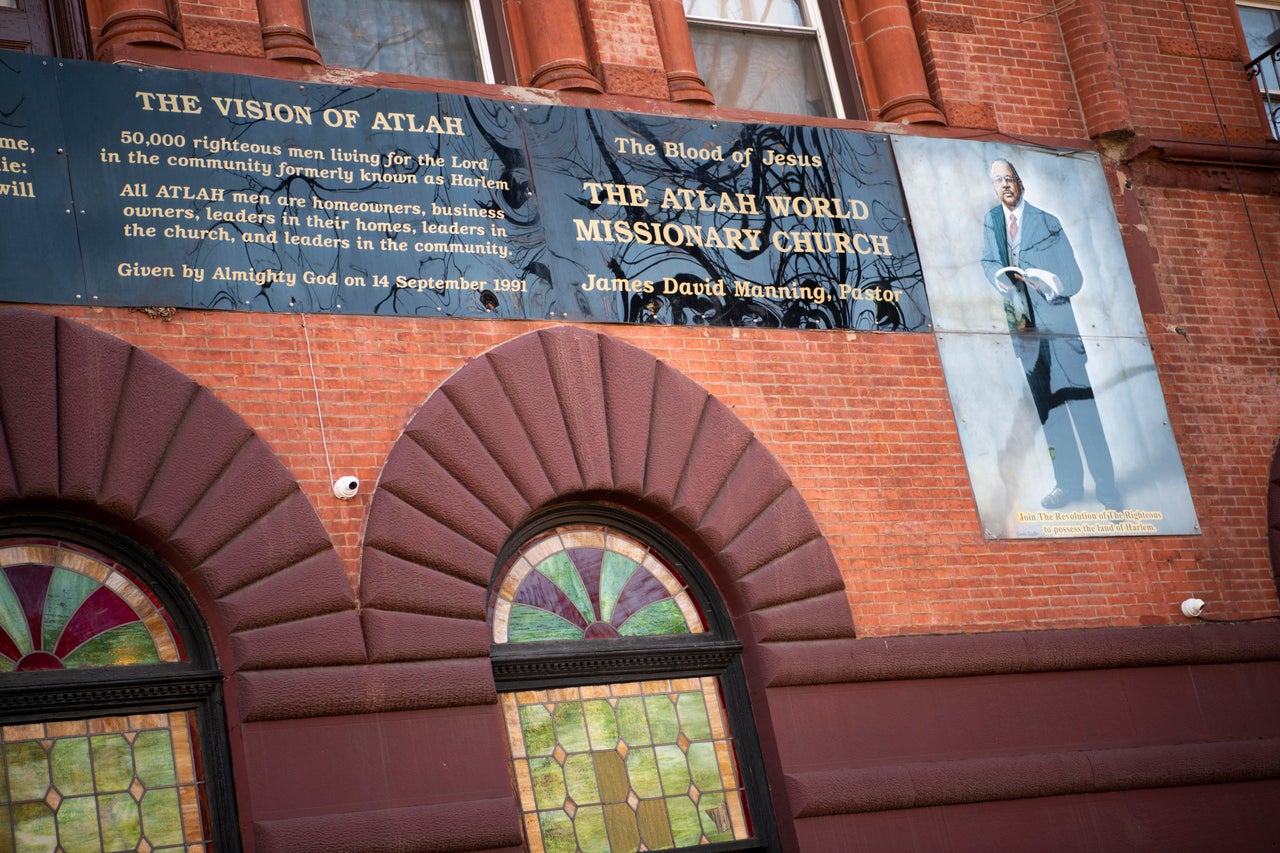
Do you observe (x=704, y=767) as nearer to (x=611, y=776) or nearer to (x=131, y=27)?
(x=611, y=776)

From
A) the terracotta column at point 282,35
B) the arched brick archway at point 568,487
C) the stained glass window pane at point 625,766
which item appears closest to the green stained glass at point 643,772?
the stained glass window pane at point 625,766

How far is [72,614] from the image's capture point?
7695 millimetres

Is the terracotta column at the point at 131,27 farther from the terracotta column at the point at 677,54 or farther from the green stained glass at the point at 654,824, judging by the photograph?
the green stained glass at the point at 654,824

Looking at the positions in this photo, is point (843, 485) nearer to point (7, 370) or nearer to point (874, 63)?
point (874, 63)

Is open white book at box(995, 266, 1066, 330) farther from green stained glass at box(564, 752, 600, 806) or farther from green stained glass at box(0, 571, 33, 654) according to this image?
green stained glass at box(0, 571, 33, 654)

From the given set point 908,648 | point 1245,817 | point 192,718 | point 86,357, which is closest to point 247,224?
point 86,357

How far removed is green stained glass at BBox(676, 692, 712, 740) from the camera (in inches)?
350

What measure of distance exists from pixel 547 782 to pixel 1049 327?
461 cm

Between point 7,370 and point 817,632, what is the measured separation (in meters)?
4.51

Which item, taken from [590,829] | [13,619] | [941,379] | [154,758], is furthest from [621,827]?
[941,379]

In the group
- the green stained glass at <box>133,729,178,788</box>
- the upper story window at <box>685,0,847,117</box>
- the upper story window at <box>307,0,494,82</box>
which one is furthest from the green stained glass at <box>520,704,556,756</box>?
the upper story window at <box>685,0,847,117</box>

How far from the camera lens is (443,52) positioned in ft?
32.7

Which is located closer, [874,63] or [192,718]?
[192,718]

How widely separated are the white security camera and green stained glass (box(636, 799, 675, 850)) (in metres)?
2.25
